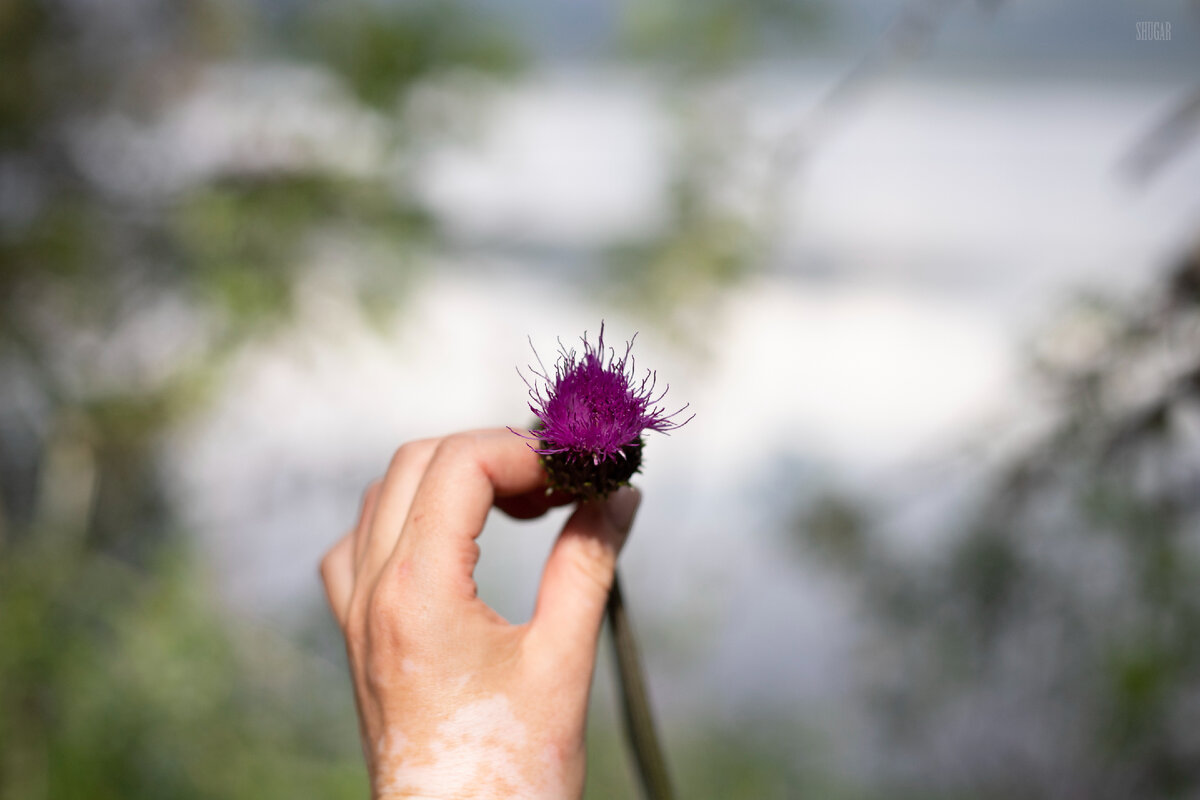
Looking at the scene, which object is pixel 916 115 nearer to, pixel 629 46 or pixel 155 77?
Answer: pixel 629 46

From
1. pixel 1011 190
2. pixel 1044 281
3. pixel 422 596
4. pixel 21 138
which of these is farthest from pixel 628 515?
pixel 21 138

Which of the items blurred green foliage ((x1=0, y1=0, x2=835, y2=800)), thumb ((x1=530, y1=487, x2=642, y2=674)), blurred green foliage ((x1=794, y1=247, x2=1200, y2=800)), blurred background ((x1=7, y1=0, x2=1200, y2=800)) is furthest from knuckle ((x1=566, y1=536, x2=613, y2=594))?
blurred green foliage ((x1=0, y1=0, x2=835, y2=800))

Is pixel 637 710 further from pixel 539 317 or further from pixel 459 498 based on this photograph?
pixel 539 317

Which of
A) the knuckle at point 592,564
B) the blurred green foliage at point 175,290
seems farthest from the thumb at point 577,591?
the blurred green foliage at point 175,290

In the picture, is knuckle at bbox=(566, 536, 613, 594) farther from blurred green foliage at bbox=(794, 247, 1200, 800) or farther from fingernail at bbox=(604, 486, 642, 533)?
blurred green foliage at bbox=(794, 247, 1200, 800)

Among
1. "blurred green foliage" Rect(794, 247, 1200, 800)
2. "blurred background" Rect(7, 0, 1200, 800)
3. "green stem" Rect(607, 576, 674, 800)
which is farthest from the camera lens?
"blurred background" Rect(7, 0, 1200, 800)

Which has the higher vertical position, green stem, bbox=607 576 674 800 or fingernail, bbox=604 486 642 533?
fingernail, bbox=604 486 642 533
